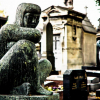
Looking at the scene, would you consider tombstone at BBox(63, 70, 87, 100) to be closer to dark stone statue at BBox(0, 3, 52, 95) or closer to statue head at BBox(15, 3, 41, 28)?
dark stone statue at BBox(0, 3, 52, 95)

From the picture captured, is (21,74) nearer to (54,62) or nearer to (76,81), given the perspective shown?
(76,81)

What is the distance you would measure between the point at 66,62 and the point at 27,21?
980 cm

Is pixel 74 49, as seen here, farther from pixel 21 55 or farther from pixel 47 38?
pixel 21 55

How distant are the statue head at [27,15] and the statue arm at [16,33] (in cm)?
13

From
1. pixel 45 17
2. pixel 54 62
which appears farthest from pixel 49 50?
pixel 45 17

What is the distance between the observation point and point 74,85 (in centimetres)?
697

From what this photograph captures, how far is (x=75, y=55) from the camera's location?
45.2 ft

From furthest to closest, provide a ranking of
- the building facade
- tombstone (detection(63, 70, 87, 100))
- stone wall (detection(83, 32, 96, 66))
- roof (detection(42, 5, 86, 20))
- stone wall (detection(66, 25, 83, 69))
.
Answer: stone wall (detection(83, 32, 96, 66)) → stone wall (detection(66, 25, 83, 69)) → the building facade → roof (detection(42, 5, 86, 20)) → tombstone (detection(63, 70, 87, 100))

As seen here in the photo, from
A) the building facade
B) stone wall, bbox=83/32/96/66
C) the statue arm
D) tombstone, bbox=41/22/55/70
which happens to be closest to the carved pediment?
the building facade

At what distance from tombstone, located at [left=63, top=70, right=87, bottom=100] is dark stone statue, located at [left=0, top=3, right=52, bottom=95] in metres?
3.61

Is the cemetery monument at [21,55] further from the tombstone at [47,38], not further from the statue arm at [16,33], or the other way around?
the tombstone at [47,38]

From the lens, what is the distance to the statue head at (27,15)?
3.26 m

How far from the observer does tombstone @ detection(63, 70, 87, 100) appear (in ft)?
22.3

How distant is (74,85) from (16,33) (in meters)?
4.21
